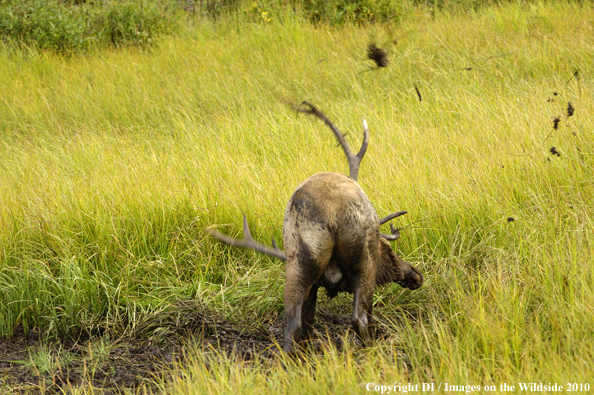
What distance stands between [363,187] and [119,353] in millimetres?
1800

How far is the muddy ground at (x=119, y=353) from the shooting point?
285 cm

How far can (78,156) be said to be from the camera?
5066mm

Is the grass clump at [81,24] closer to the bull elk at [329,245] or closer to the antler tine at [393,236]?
the antler tine at [393,236]

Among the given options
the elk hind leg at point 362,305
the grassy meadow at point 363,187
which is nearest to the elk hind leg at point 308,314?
the grassy meadow at point 363,187

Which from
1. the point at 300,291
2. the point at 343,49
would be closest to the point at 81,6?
the point at 343,49

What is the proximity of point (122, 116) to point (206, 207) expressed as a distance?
282cm

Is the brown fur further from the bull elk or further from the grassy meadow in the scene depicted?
the grassy meadow

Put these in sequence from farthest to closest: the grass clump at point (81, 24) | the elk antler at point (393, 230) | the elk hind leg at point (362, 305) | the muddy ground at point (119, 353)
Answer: the grass clump at point (81, 24) → the muddy ground at point (119, 353) → the elk antler at point (393, 230) → the elk hind leg at point (362, 305)

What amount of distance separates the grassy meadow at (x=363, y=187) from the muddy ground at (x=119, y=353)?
2.6 inches

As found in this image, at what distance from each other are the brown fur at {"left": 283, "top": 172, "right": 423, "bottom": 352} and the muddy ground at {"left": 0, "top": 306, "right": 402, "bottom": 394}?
381 millimetres

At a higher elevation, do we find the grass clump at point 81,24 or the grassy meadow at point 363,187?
the grass clump at point 81,24

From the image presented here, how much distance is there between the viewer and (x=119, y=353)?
3.13m

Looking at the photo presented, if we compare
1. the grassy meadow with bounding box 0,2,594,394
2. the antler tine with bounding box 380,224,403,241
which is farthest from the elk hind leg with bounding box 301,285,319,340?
the antler tine with bounding box 380,224,403,241

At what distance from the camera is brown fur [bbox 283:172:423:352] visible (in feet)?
7.69
